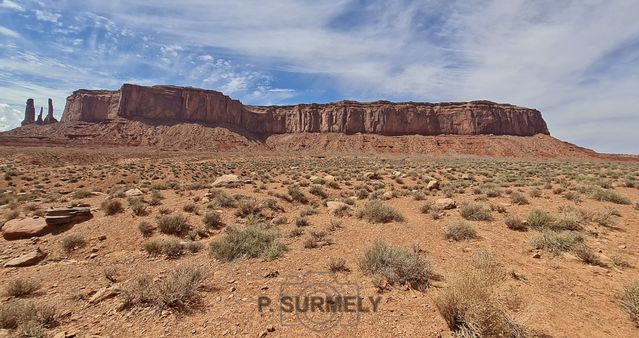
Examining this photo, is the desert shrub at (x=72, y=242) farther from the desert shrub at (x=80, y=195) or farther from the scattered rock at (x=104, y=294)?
the desert shrub at (x=80, y=195)

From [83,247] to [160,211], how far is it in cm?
261

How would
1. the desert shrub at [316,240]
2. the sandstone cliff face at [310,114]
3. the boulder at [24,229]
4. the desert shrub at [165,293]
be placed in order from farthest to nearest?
the sandstone cliff face at [310,114], the boulder at [24,229], the desert shrub at [316,240], the desert shrub at [165,293]

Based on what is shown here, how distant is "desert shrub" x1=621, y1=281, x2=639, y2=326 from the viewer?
3689 mm

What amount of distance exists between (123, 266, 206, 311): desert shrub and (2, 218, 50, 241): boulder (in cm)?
639

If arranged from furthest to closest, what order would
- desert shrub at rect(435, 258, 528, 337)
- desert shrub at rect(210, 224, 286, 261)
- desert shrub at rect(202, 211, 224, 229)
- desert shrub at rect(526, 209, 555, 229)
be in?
desert shrub at rect(202, 211, 224, 229) → desert shrub at rect(526, 209, 555, 229) → desert shrub at rect(210, 224, 286, 261) → desert shrub at rect(435, 258, 528, 337)

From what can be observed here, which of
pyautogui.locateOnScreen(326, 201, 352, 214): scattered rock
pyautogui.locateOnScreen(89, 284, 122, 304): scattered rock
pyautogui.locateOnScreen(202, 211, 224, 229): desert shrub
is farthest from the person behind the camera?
pyautogui.locateOnScreen(326, 201, 352, 214): scattered rock

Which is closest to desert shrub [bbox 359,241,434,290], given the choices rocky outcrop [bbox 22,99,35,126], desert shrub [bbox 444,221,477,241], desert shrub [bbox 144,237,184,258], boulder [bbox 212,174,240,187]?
desert shrub [bbox 444,221,477,241]

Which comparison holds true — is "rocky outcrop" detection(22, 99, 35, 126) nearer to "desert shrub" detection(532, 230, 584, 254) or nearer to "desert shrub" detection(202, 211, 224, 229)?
"desert shrub" detection(202, 211, 224, 229)

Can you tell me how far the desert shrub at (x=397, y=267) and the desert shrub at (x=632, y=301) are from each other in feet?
8.27

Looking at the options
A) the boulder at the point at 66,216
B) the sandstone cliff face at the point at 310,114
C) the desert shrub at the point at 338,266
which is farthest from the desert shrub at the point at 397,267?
the sandstone cliff face at the point at 310,114

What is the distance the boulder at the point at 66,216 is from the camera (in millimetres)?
8516

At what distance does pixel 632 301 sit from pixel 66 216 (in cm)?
1338

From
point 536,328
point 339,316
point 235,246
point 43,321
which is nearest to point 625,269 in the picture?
point 536,328

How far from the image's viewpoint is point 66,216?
878 cm
